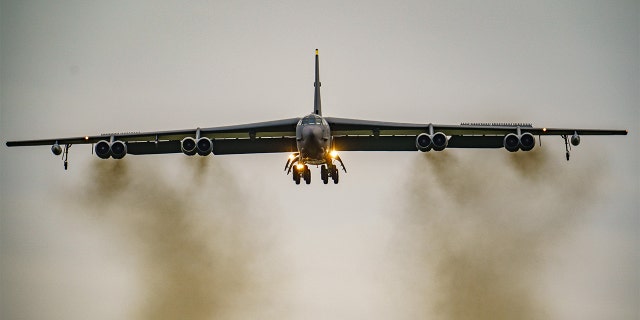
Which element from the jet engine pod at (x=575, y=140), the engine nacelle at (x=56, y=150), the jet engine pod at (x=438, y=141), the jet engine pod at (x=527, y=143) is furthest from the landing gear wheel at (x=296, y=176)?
the jet engine pod at (x=575, y=140)

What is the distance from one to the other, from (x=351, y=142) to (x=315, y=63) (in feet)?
19.8

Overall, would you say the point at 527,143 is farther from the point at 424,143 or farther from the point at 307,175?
the point at 307,175

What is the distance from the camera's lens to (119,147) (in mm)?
40781

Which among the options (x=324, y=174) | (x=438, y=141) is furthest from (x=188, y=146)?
(x=438, y=141)

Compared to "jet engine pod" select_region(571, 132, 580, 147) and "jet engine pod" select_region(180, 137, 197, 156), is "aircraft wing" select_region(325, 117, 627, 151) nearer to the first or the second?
"jet engine pod" select_region(571, 132, 580, 147)

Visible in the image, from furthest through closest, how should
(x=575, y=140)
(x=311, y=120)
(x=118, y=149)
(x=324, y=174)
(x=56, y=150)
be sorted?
1. (x=324, y=174)
2. (x=56, y=150)
3. (x=118, y=149)
4. (x=575, y=140)
5. (x=311, y=120)

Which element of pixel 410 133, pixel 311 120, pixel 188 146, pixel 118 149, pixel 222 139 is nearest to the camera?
pixel 311 120

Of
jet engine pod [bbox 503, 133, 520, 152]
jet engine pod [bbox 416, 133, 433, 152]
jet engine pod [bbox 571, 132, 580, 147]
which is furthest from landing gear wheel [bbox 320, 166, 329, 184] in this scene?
jet engine pod [bbox 571, 132, 580, 147]

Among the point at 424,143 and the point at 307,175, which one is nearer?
the point at 424,143

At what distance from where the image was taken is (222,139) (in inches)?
1743

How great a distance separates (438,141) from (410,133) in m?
→ 4.40

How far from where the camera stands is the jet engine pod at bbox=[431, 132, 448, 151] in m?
39.2

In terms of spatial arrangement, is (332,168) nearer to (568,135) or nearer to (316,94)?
(316,94)

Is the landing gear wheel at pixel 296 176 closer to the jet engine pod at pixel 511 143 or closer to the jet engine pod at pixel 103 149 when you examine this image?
the jet engine pod at pixel 103 149
